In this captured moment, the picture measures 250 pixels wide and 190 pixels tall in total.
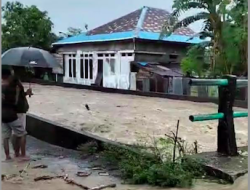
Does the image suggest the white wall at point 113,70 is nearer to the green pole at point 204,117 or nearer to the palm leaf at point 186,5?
the palm leaf at point 186,5

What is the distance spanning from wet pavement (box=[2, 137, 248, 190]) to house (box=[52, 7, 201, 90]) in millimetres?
7622

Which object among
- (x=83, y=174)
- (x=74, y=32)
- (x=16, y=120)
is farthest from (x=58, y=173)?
(x=74, y=32)

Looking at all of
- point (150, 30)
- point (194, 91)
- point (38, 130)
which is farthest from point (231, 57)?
point (38, 130)

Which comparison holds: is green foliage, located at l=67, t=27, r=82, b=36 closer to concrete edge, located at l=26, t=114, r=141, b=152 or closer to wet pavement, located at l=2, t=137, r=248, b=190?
concrete edge, located at l=26, t=114, r=141, b=152

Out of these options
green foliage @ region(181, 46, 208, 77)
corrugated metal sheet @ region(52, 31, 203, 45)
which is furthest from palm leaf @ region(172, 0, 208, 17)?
corrugated metal sheet @ region(52, 31, 203, 45)

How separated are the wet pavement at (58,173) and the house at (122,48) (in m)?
7.62

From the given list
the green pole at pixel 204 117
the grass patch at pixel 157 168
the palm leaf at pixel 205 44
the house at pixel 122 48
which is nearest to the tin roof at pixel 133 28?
the house at pixel 122 48

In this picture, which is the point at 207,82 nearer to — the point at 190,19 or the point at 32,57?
the point at 32,57

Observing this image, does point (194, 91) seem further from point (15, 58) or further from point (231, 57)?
point (15, 58)

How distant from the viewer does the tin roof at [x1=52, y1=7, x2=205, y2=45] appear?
A: 1197 centimetres

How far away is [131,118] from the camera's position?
22.4 feet

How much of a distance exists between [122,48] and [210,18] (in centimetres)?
321

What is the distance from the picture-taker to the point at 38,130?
4789 millimetres

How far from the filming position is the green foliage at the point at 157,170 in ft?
7.89
